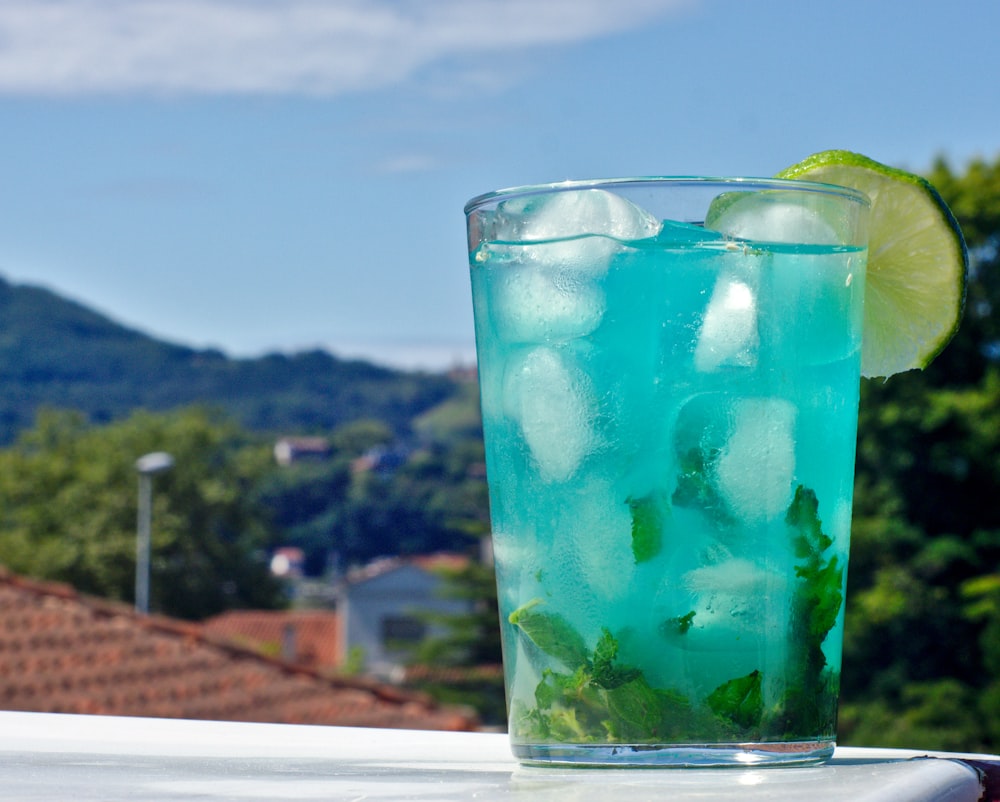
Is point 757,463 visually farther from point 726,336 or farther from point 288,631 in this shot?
point 288,631

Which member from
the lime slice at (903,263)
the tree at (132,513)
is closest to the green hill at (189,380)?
the tree at (132,513)

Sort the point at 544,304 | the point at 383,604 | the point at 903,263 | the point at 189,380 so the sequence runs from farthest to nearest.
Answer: the point at 189,380, the point at 383,604, the point at 903,263, the point at 544,304

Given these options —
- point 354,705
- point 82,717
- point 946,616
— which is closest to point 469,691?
point 946,616

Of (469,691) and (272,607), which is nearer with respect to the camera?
(469,691)

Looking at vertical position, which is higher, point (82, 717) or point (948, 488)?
point (82, 717)

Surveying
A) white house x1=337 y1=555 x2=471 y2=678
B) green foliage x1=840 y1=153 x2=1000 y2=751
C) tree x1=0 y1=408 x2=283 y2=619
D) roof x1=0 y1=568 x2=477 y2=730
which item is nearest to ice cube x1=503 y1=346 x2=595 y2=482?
roof x1=0 y1=568 x2=477 y2=730

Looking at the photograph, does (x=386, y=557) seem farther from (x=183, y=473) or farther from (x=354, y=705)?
(x=354, y=705)

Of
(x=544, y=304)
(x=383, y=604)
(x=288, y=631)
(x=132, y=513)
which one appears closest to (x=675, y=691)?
(x=544, y=304)

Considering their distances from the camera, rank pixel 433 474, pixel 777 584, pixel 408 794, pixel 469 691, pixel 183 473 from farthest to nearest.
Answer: pixel 433 474, pixel 183 473, pixel 469 691, pixel 777 584, pixel 408 794
